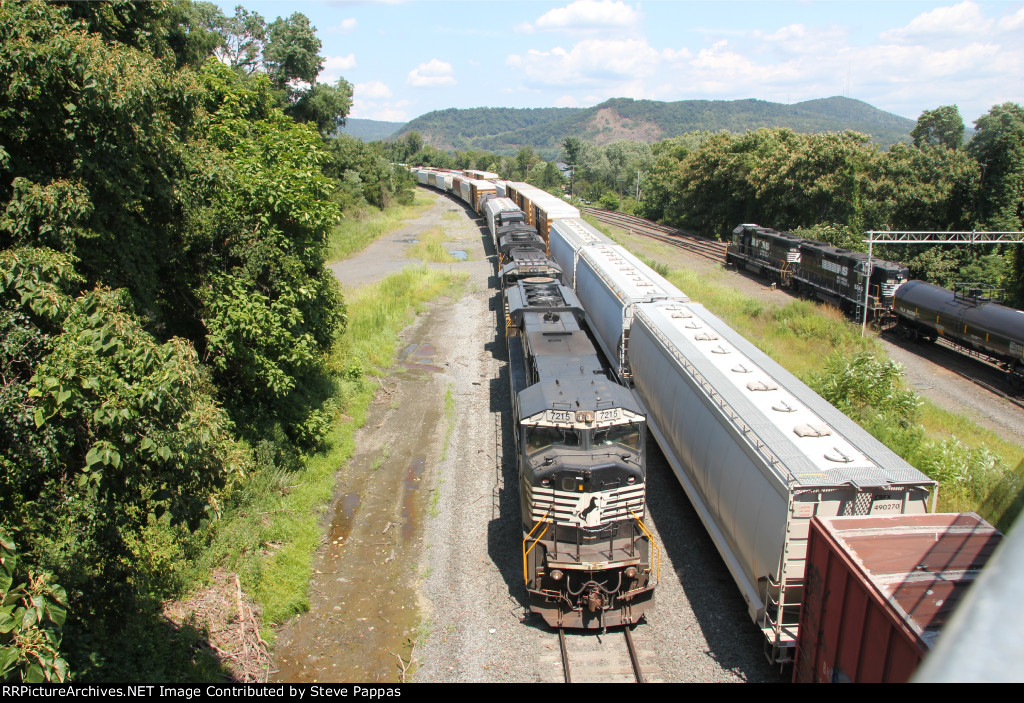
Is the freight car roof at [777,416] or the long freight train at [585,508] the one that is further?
the long freight train at [585,508]

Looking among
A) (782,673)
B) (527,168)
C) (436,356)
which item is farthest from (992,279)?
(527,168)

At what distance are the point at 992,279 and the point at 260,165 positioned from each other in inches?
1409

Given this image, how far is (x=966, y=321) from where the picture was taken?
970 inches

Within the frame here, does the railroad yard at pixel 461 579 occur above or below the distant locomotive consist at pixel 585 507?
below

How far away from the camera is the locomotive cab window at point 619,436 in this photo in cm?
1153

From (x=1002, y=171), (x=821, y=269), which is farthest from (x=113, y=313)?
(x=1002, y=171)

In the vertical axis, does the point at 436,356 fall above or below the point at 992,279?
below

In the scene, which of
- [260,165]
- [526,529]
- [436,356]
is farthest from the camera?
[436,356]

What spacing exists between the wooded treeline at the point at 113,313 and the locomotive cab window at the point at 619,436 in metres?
6.05

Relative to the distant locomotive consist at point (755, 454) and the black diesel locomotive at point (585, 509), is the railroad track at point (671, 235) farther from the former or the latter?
the black diesel locomotive at point (585, 509)

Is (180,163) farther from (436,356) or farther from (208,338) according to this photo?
Result: (436,356)

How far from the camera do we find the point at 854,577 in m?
7.73

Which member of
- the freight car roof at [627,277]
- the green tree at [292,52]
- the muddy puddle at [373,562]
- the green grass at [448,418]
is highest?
the green tree at [292,52]

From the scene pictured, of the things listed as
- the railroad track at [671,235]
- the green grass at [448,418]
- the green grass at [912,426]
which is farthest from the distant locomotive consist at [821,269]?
the green grass at [448,418]
